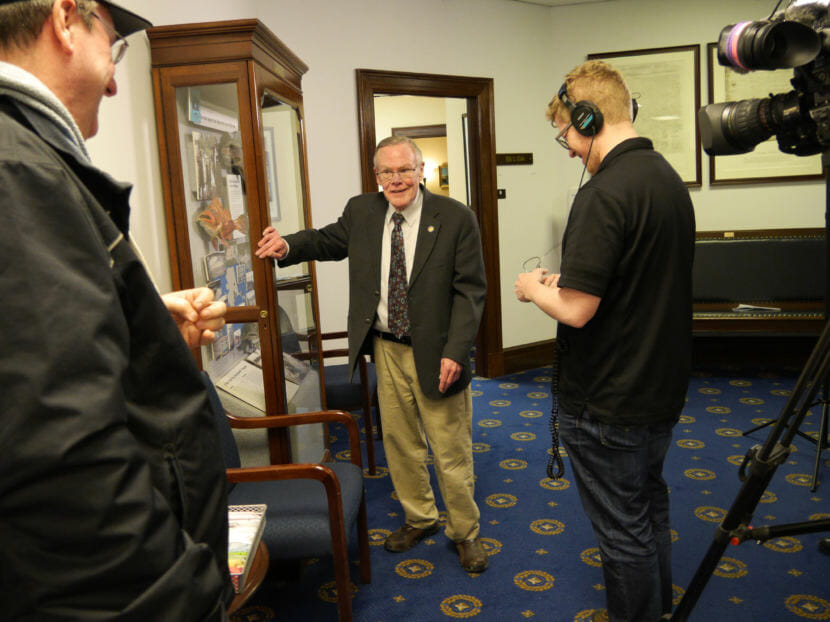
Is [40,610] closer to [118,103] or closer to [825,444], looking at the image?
[118,103]

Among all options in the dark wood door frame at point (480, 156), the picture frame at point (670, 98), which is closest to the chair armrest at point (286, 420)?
the dark wood door frame at point (480, 156)

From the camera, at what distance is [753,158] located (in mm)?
5105

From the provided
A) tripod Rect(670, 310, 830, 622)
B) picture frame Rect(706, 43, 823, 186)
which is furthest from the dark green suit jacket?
picture frame Rect(706, 43, 823, 186)

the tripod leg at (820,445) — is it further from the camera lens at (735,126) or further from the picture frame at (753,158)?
the picture frame at (753,158)

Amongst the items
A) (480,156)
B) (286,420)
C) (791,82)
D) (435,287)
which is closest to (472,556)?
(286,420)

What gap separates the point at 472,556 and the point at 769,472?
1.33 metres

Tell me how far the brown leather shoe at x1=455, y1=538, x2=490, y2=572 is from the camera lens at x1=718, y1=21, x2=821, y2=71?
1.84 metres

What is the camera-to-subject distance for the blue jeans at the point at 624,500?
5.48 ft

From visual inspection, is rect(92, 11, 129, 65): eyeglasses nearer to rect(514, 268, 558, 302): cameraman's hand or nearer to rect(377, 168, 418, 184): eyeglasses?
rect(514, 268, 558, 302): cameraman's hand

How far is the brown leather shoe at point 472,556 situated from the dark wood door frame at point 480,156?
8.58ft

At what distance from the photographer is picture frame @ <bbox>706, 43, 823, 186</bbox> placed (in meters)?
5.00

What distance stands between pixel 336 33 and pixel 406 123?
426cm

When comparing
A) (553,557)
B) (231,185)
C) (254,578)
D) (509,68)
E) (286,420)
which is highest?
(509,68)

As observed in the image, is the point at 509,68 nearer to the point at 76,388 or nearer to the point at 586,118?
the point at 586,118
